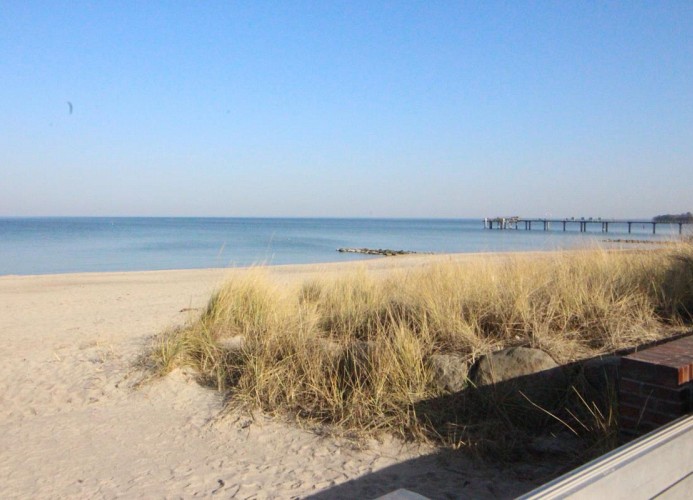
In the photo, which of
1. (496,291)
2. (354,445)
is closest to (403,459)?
(354,445)

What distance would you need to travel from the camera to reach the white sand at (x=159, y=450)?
14.4ft

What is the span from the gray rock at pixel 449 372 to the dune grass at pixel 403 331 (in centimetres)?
6

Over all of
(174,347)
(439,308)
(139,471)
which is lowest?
(139,471)

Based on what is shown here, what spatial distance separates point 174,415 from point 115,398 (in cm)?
94

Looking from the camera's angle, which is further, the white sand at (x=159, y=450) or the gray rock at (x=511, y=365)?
the gray rock at (x=511, y=365)

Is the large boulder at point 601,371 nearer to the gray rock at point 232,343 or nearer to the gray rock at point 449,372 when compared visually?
the gray rock at point 449,372

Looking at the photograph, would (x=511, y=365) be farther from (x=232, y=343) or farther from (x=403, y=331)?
(x=232, y=343)

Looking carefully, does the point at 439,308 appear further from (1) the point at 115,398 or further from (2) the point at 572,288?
(1) the point at 115,398

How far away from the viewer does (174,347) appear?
7.20 metres

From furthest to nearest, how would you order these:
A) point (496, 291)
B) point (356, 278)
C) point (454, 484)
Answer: point (356, 278) → point (496, 291) → point (454, 484)

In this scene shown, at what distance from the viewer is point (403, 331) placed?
5.97 m

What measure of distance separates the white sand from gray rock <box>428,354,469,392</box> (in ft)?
2.72

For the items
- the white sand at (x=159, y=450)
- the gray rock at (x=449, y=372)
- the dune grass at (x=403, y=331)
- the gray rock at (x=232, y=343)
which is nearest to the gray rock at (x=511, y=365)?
the gray rock at (x=449, y=372)

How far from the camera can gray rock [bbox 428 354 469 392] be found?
18.4 feet
